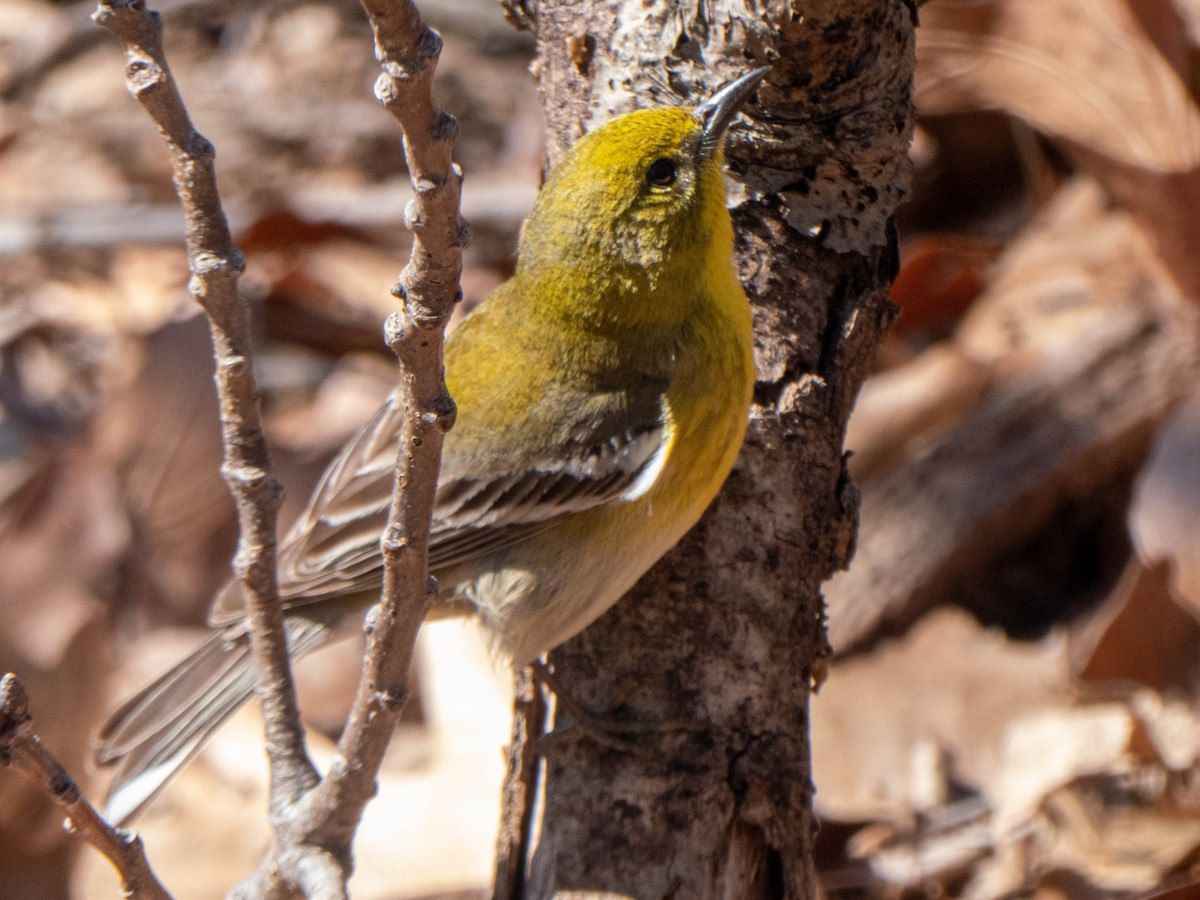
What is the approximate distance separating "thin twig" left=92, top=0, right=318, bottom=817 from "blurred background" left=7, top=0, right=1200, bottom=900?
55.7 inches

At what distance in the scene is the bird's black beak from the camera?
105 inches

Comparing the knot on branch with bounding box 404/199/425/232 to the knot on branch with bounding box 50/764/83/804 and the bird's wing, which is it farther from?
the bird's wing

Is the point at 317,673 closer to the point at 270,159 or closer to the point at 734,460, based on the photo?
the point at 734,460

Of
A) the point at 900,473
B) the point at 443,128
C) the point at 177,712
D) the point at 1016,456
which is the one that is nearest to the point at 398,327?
the point at 443,128

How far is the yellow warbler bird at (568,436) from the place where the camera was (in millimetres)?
2926

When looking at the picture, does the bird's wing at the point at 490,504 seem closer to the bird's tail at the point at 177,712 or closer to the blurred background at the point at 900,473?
the bird's tail at the point at 177,712

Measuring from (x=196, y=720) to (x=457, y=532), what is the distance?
82cm

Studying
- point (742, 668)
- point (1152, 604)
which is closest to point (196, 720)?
point (742, 668)

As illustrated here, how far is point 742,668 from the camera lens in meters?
2.86

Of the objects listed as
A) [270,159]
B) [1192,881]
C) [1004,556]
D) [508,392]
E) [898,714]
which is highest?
[270,159]

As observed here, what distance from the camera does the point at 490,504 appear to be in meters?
3.16

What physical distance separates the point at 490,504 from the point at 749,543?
2.04 ft

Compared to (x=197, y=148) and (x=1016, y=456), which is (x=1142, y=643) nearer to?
(x=1016, y=456)

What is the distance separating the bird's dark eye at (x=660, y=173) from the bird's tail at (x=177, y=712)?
51.8 inches
